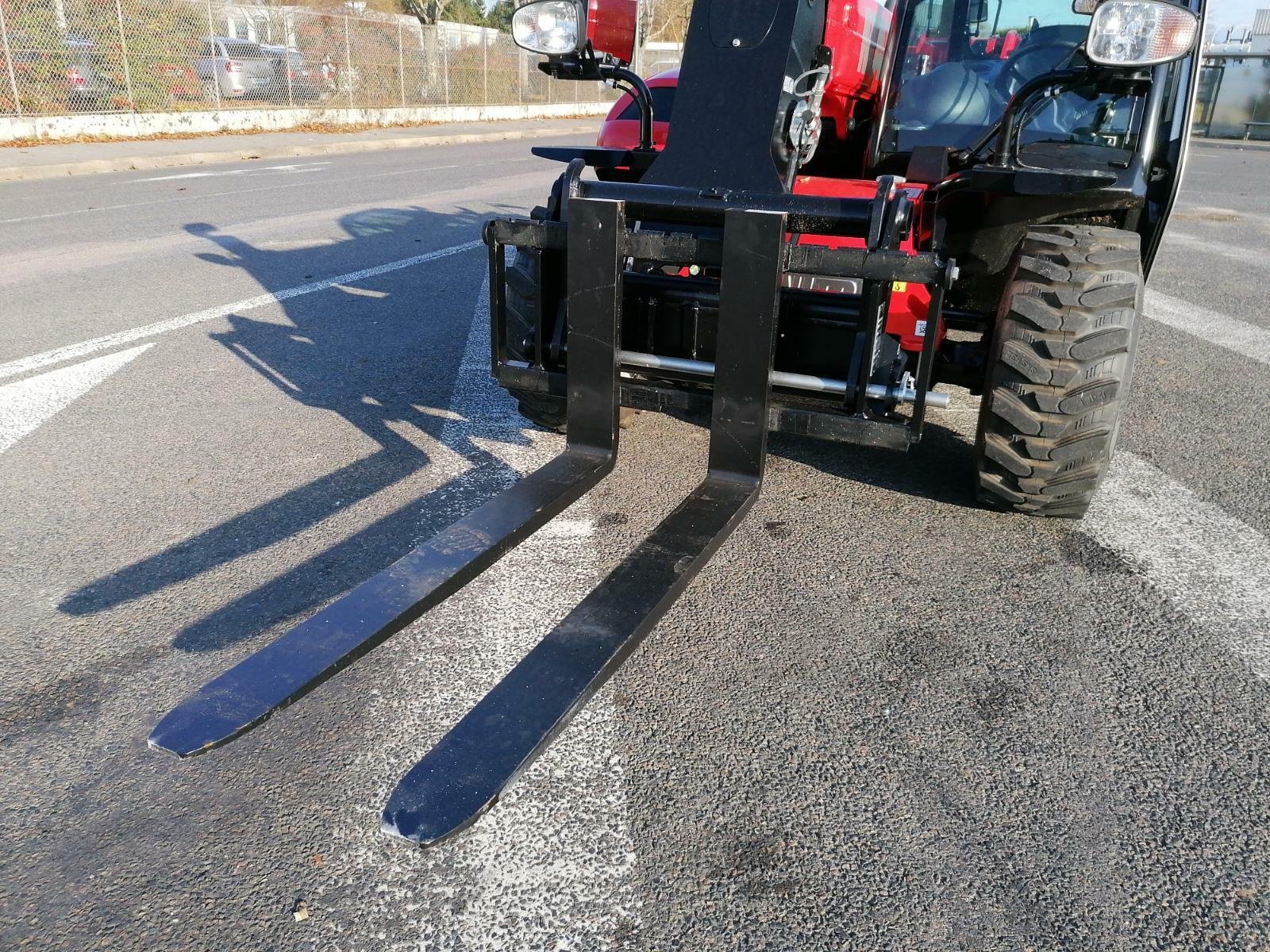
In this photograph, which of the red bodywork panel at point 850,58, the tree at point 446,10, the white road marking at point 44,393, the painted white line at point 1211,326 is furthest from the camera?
the tree at point 446,10

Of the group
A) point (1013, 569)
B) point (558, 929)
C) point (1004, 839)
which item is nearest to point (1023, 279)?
point (1013, 569)

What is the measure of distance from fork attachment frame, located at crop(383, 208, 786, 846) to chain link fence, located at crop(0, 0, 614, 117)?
1216 centimetres

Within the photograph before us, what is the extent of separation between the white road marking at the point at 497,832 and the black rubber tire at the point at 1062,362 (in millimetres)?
1734

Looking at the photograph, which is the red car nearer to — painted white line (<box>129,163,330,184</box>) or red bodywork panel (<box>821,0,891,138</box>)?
red bodywork panel (<box>821,0,891,138</box>)

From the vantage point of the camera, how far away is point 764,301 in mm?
3225

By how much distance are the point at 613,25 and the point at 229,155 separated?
15885mm

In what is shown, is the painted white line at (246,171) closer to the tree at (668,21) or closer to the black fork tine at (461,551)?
the black fork tine at (461,551)

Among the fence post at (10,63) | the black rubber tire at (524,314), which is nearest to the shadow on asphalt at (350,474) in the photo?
the black rubber tire at (524,314)

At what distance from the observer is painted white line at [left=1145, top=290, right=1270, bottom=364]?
23.0 ft

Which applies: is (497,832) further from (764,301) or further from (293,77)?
(293,77)

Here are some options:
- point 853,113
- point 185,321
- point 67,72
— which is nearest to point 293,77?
point 67,72

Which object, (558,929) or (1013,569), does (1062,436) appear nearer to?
(1013,569)

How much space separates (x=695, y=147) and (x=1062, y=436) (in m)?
1.78

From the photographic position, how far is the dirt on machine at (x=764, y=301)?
2676 millimetres
